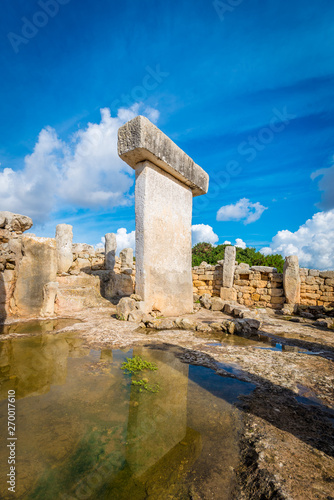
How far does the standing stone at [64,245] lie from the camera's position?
28.3 ft

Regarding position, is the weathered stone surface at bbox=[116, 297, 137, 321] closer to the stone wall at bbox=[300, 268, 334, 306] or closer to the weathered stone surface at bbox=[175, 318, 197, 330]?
the weathered stone surface at bbox=[175, 318, 197, 330]

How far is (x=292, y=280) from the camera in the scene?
732 centimetres

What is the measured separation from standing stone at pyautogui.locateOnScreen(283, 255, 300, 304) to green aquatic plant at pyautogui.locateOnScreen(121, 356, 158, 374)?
620 cm

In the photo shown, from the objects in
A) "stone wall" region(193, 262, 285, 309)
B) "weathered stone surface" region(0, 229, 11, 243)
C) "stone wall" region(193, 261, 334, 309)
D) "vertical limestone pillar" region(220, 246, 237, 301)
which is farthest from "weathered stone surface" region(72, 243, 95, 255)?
"vertical limestone pillar" region(220, 246, 237, 301)

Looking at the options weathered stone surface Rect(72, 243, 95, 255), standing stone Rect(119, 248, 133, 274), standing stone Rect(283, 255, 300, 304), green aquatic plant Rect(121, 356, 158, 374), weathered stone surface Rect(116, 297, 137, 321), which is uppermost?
weathered stone surface Rect(72, 243, 95, 255)

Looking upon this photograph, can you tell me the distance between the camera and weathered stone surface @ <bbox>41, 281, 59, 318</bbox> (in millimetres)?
4859

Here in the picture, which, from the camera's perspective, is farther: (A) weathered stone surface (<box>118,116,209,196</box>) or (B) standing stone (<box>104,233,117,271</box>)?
(B) standing stone (<box>104,233,117,271</box>)

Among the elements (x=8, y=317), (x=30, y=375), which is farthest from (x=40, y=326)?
(x=30, y=375)

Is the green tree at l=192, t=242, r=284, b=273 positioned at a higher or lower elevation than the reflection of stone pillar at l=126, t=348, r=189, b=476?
higher

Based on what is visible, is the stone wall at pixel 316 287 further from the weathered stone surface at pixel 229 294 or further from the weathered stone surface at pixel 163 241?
the weathered stone surface at pixel 163 241

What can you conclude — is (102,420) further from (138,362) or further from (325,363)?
(325,363)

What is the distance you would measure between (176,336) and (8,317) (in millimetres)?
3329

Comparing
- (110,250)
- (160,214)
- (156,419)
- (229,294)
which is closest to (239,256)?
(229,294)

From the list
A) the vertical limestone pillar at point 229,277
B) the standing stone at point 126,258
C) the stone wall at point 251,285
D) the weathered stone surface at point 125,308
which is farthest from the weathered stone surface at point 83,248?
the weathered stone surface at point 125,308
